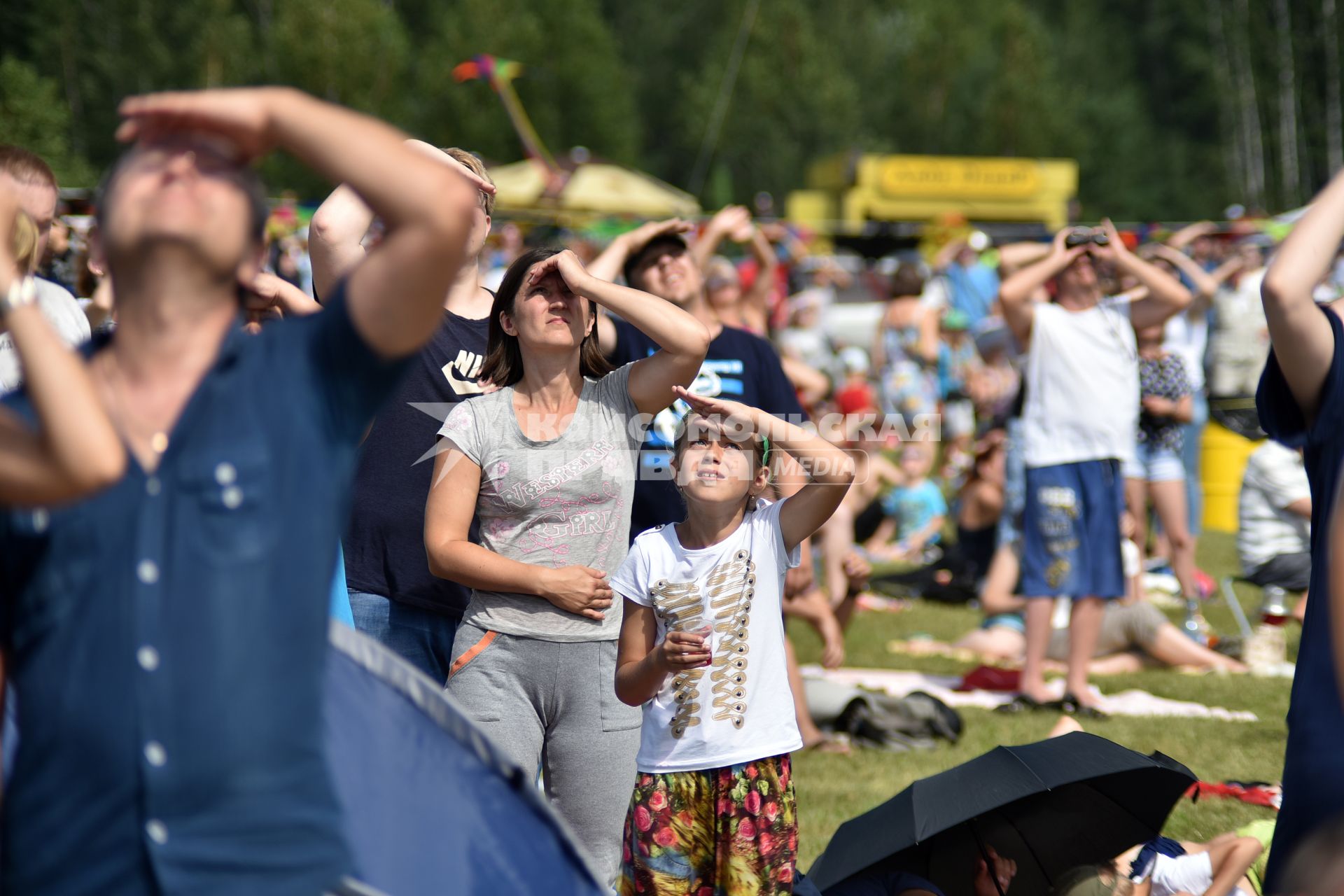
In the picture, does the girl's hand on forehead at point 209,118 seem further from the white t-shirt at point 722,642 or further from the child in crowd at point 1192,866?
the child in crowd at point 1192,866

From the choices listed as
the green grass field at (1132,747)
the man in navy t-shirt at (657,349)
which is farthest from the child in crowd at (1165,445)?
the man in navy t-shirt at (657,349)

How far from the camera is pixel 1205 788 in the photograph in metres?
5.09

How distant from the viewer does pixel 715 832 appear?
10.2 ft

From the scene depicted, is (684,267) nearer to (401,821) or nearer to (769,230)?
(401,821)

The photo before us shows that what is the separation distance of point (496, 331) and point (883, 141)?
44656 millimetres

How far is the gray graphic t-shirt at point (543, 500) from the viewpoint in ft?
10.9

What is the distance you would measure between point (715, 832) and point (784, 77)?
44.1 meters

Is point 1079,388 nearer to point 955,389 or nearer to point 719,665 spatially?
point 719,665

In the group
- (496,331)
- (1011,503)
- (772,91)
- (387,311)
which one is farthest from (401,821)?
(772,91)

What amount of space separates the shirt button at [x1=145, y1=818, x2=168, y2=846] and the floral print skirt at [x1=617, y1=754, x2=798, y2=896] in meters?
1.60

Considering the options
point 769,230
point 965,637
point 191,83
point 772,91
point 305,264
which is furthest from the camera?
point 772,91

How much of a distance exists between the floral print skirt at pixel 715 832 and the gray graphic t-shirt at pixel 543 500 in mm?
456

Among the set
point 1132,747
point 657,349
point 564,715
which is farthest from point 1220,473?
point 564,715

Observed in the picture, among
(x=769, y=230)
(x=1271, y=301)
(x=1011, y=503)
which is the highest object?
(x=769, y=230)
